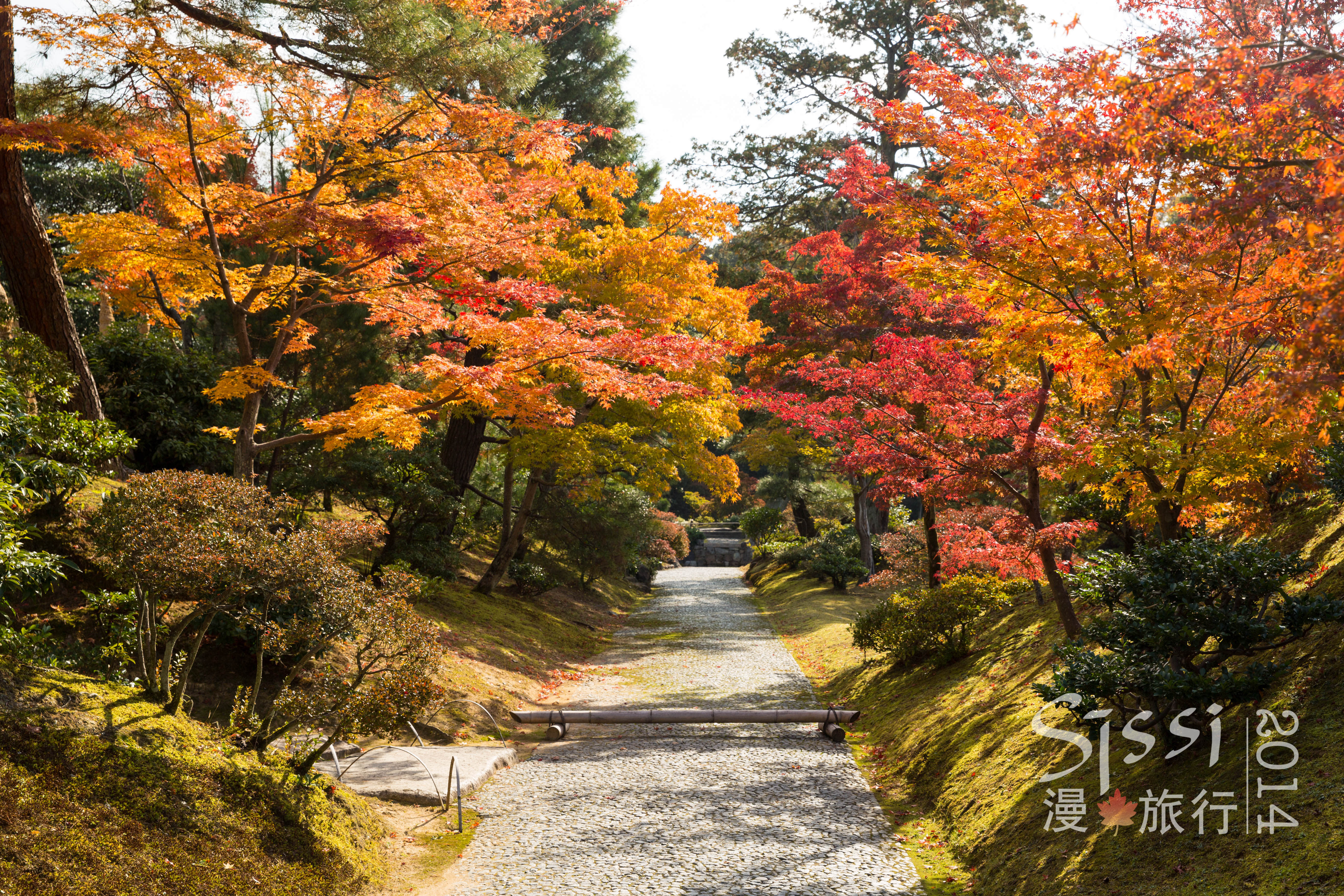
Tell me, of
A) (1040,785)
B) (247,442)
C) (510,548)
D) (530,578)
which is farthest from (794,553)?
(1040,785)

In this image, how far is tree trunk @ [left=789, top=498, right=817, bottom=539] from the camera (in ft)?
84.7

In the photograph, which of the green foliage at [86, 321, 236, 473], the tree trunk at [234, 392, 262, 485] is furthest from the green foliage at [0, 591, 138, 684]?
the green foliage at [86, 321, 236, 473]

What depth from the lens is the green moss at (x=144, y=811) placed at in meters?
3.58

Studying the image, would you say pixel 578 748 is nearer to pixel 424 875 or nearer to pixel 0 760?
pixel 424 875

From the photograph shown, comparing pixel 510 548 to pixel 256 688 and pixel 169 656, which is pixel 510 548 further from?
pixel 169 656

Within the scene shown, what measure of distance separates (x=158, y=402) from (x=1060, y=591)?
1046cm

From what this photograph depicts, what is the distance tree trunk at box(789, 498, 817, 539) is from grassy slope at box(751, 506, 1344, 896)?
16689 millimetres

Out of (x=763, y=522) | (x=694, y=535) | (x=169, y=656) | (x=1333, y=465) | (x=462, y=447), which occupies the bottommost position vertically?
(x=694, y=535)

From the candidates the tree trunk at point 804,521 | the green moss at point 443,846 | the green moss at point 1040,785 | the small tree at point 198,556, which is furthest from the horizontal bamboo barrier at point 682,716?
the tree trunk at point 804,521

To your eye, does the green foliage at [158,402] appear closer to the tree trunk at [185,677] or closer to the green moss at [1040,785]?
the tree trunk at [185,677]

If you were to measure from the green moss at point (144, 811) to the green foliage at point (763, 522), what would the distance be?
2501 centimetres

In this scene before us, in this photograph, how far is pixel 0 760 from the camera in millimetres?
3719

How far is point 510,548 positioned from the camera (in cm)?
1491

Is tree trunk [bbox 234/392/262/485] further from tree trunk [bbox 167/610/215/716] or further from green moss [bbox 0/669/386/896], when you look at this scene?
green moss [bbox 0/669/386/896]
